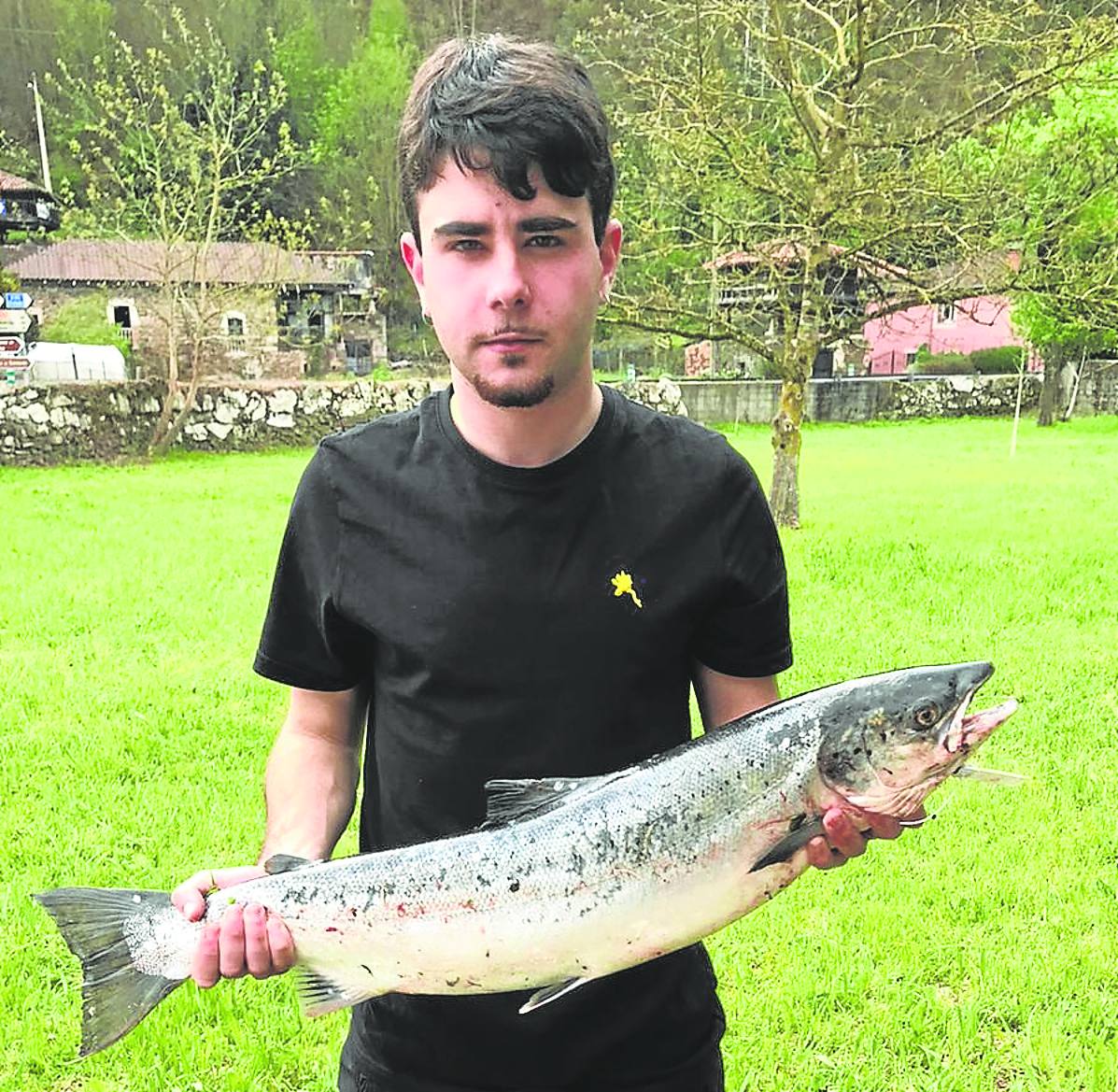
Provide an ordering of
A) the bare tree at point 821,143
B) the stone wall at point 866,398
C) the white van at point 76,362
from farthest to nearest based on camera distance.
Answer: the stone wall at point 866,398 → the white van at point 76,362 → the bare tree at point 821,143

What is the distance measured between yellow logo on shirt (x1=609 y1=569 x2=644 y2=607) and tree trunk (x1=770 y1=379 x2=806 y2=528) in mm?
12633

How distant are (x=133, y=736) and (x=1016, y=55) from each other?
13.0 metres

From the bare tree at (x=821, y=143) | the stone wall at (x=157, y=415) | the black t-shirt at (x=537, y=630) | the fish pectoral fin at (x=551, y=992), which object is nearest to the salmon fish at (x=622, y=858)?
the fish pectoral fin at (x=551, y=992)

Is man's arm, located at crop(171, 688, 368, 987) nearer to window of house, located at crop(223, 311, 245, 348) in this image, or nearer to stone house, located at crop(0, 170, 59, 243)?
stone house, located at crop(0, 170, 59, 243)

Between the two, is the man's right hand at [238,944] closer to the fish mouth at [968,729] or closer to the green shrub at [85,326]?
the fish mouth at [968,729]

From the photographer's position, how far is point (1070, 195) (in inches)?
566

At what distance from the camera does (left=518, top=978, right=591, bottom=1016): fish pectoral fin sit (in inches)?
77.1

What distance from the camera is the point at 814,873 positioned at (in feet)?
18.5

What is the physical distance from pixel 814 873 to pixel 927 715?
154 inches

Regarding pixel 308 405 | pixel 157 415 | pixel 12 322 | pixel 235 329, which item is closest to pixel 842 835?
pixel 157 415

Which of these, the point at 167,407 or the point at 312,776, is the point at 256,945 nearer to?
the point at 312,776

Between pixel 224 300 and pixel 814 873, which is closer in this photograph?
pixel 814 873

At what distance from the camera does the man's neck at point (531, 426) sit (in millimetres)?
2094

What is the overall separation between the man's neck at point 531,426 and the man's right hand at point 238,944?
3.21 ft
